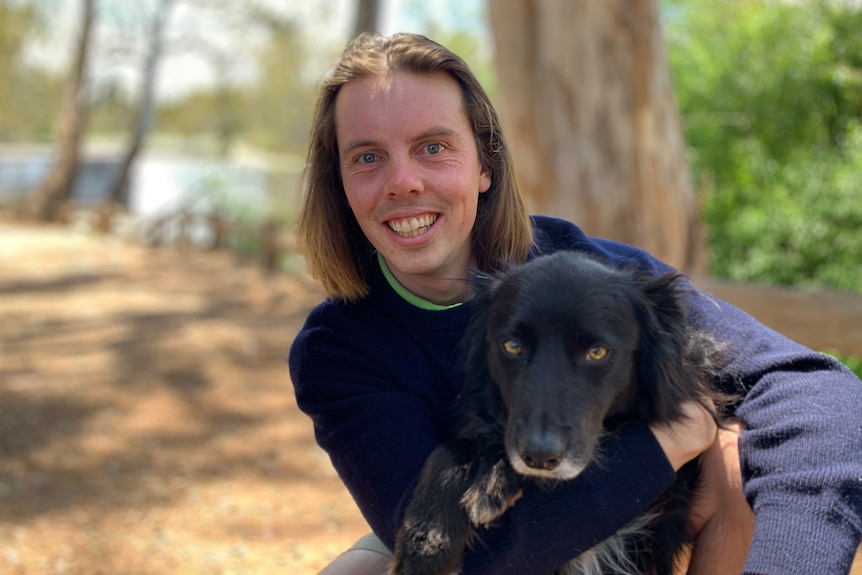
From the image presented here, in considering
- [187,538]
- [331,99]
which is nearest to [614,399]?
[331,99]

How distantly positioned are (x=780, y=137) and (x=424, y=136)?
7751 mm

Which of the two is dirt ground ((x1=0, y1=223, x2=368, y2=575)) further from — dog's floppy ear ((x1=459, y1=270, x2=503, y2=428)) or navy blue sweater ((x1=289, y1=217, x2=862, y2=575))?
dog's floppy ear ((x1=459, y1=270, x2=503, y2=428))

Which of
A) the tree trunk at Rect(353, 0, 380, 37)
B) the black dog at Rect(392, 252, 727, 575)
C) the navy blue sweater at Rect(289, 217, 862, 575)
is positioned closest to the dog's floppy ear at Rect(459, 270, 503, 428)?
the black dog at Rect(392, 252, 727, 575)

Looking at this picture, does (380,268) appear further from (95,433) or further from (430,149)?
(95,433)

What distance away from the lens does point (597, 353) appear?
6.79 feet

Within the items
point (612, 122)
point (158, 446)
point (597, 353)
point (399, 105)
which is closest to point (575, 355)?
point (597, 353)

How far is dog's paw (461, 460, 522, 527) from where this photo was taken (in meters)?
1.99

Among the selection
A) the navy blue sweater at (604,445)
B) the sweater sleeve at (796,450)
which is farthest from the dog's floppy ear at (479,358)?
the sweater sleeve at (796,450)

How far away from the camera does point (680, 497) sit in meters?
2.28

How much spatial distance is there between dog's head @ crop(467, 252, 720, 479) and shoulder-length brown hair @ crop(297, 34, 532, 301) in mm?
299

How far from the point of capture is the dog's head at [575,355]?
1952 millimetres

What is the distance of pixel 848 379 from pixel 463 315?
0.99 m

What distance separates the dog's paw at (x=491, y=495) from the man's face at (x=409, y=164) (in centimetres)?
60

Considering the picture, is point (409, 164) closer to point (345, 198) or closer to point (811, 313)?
point (345, 198)
